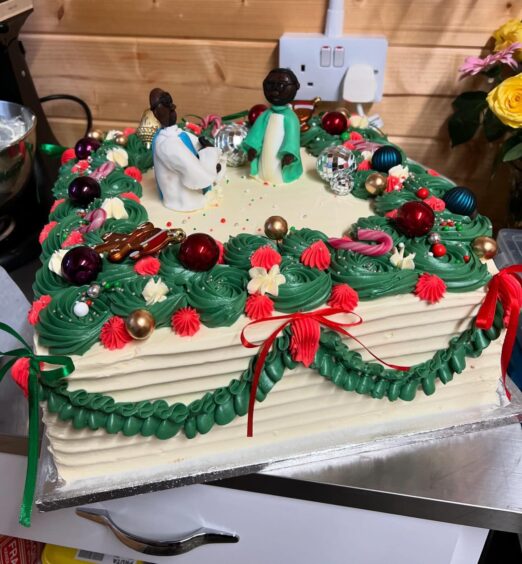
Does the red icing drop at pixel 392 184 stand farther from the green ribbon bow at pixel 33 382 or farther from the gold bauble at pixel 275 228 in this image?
the green ribbon bow at pixel 33 382

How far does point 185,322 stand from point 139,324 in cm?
6

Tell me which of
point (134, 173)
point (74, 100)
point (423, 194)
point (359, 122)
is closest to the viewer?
point (423, 194)

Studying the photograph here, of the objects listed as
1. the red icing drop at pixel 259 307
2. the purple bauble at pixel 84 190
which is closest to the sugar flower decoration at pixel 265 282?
the red icing drop at pixel 259 307

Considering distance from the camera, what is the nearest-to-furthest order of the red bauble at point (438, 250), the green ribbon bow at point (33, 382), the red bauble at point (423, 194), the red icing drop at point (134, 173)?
the green ribbon bow at point (33, 382) < the red bauble at point (438, 250) < the red bauble at point (423, 194) < the red icing drop at point (134, 173)

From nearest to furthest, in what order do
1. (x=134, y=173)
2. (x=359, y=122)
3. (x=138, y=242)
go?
(x=138, y=242)
(x=134, y=173)
(x=359, y=122)

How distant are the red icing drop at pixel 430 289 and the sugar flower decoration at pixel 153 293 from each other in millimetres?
328

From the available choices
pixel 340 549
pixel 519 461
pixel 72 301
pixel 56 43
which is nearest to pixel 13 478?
pixel 72 301

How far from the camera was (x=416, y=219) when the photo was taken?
782mm

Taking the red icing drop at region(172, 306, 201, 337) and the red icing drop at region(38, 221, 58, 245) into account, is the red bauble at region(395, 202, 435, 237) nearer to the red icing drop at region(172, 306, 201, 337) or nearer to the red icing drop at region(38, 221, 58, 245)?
the red icing drop at region(172, 306, 201, 337)

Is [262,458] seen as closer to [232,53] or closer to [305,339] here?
[305,339]

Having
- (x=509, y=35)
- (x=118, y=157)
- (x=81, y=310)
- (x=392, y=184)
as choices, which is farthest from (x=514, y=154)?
(x=81, y=310)

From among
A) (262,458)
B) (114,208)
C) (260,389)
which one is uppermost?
(114,208)

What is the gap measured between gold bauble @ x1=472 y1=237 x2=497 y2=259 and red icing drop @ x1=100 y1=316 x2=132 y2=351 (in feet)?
1.59

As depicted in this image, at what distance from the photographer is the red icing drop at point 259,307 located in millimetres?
716
